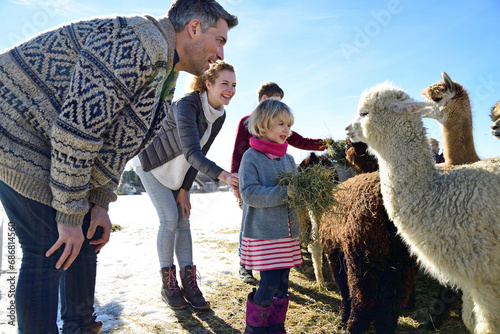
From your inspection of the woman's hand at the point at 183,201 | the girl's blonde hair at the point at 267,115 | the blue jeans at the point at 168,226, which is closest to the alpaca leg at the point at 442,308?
the girl's blonde hair at the point at 267,115

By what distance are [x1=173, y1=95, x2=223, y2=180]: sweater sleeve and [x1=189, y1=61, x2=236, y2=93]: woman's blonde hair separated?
0.30 metres

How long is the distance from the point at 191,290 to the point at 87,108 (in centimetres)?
220

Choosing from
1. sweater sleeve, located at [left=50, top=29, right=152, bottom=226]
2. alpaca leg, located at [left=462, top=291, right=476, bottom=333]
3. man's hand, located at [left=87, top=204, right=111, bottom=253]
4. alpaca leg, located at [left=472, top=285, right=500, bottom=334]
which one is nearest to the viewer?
sweater sleeve, located at [left=50, top=29, right=152, bottom=226]

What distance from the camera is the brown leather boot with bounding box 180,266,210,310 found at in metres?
2.85

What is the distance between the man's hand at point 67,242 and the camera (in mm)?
1268

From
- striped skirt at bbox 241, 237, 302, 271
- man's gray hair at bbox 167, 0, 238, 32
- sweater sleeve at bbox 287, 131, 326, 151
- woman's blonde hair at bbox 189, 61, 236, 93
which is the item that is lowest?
striped skirt at bbox 241, 237, 302, 271

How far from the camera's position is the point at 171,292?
2873 mm

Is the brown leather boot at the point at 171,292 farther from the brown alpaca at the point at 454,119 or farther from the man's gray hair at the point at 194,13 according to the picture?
the brown alpaca at the point at 454,119

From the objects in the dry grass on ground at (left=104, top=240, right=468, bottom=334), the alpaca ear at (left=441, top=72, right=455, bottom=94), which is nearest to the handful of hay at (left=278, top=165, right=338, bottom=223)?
the dry grass on ground at (left=104, top=240, right=468, bottom=334)

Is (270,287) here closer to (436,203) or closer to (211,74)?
(436,203)

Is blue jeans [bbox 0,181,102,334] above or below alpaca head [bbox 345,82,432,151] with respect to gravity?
below

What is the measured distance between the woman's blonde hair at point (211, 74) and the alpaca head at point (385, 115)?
3.98 feet

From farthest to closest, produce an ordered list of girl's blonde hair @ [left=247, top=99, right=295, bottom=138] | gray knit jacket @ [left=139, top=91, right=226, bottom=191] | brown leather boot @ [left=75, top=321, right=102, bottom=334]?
gray knit jacket @ [left=139, top=91, right=226, bottom=191] < girl's blonde hair @ [left=247, top=99, right=295, bottom=138] < brown leather boot @ [left=75, top=321, right=102, bottom=334]

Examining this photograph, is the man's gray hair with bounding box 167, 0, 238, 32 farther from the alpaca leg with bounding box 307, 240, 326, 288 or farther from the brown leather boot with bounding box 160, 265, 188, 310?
the alpaca leg with bounding box 307, 240, 326, 288
